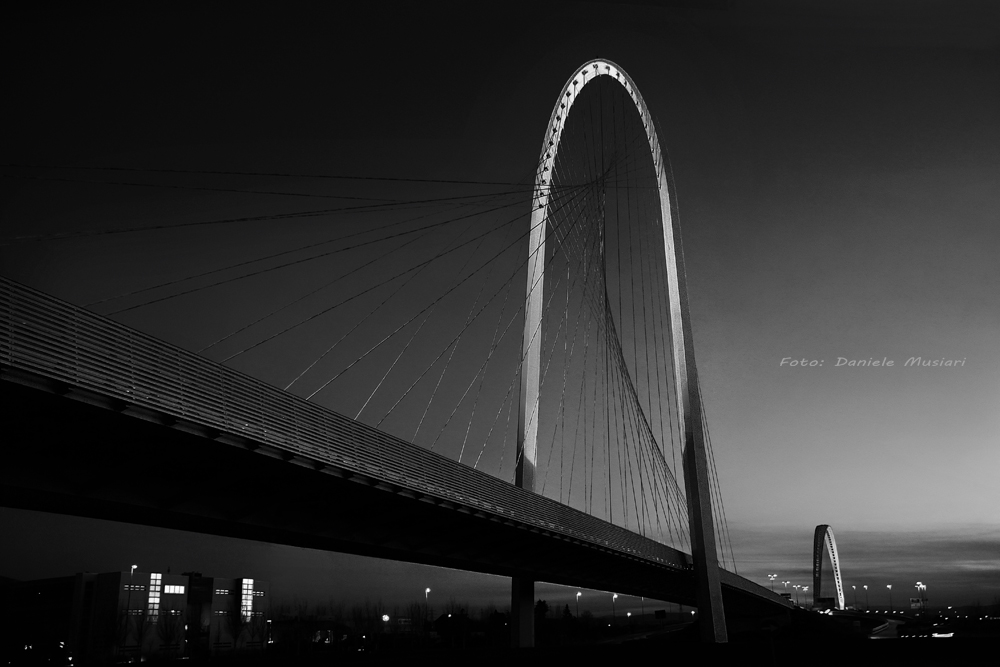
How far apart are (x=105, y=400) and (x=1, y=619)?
90444 millimetres

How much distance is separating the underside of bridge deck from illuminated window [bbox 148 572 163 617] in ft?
211

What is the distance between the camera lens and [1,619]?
88875 mm

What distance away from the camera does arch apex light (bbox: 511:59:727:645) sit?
44656 mm

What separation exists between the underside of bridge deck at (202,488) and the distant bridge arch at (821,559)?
140 m

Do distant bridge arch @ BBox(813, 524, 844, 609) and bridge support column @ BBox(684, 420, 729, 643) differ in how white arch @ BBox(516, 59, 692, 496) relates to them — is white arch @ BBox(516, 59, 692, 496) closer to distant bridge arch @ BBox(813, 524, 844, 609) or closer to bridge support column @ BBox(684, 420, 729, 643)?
bridge support column @ BBox(684, 420, 729, 643)

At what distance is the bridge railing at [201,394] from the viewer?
14766 mm

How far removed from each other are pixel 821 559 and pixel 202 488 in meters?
164

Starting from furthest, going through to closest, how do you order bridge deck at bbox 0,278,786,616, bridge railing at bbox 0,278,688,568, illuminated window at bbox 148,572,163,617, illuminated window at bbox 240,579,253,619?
1. illuminated window at bbox 240,579,253,619
2. illuminated window at bbox 148,572,163,617
3. bridge deck at bbox 0,278,786,616
4. bridge railing at bbox 0,278,688,568

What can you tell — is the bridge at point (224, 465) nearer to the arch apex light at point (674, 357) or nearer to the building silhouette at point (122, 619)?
the arch apex light at point (674, 357)

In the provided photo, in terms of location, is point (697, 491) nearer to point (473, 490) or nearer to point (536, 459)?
point (536, 459)

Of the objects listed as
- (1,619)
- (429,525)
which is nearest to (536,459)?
(429,525)

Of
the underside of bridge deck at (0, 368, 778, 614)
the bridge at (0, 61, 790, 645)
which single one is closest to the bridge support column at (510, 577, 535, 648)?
the bridge at (0, 61, 790, 645)

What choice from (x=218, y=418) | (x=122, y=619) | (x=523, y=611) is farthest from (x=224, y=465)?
(x=122, y=619)

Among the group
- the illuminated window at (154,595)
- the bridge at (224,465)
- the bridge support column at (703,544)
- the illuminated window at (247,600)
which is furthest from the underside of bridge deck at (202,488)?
the illuminated window at (247,600)
